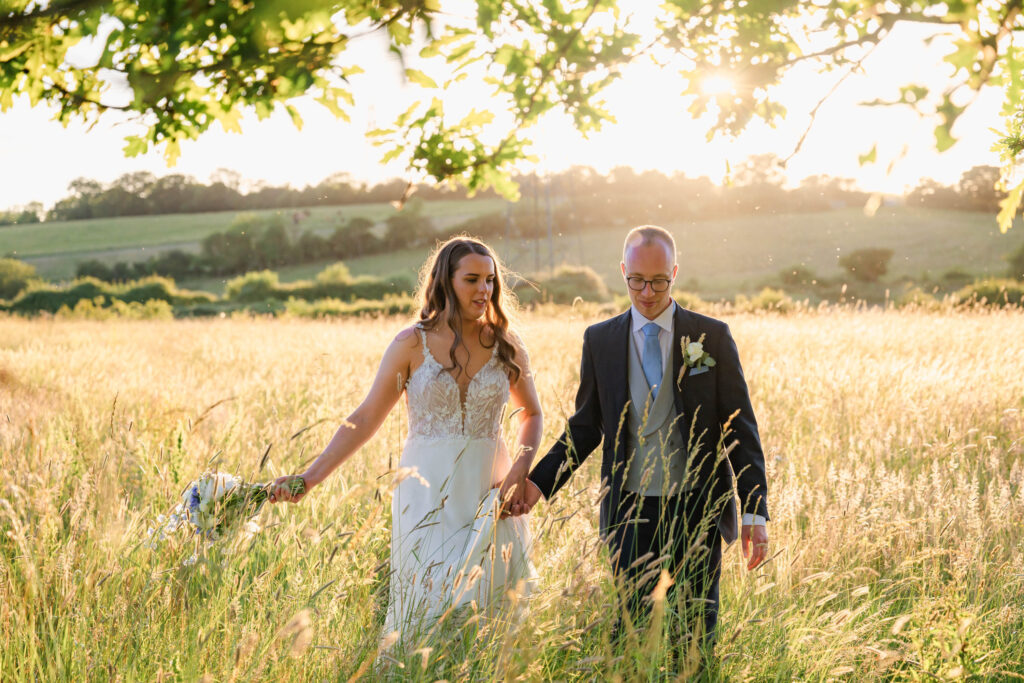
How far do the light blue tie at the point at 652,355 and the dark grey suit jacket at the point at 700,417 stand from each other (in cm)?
7

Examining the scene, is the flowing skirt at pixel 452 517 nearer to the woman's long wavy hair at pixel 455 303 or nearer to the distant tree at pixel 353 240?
the woman's long wavy hair at pixel 455 303

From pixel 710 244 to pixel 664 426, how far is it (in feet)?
172

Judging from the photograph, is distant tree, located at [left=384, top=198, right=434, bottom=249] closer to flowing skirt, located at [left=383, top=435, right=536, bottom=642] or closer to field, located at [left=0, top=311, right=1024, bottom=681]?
field, located at [left=0, top=311, right=1024, bottom=681]

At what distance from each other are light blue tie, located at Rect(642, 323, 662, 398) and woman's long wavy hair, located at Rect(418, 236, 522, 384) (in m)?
0.58

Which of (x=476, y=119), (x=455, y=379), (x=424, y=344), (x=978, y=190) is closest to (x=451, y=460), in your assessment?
(x=455, y=379)

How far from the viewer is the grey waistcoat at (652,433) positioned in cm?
315

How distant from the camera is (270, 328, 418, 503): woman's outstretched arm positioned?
3.12 metres

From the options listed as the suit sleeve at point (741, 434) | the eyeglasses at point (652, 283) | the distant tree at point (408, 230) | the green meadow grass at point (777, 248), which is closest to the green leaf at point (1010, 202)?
the suit sleeve at point (741, 434)

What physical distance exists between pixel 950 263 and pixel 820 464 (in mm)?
43847

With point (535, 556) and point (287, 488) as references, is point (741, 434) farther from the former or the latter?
point (287, 488)

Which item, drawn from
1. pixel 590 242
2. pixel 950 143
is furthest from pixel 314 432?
pixel 590 242

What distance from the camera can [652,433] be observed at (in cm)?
320

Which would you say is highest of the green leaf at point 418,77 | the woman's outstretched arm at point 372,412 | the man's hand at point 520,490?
the green leaf at point 418,77

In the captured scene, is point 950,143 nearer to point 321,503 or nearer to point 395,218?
point 321,503
